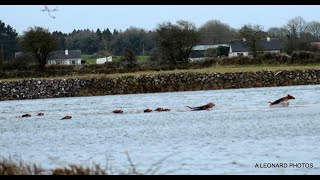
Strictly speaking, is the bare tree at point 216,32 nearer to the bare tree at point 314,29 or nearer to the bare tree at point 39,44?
the bare tree at point 314,29

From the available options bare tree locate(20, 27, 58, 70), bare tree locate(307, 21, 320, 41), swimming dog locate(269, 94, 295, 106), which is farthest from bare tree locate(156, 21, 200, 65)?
bare tree locate(307, 21, 320, 41)

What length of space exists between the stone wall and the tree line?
14.4m

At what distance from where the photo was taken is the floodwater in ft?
49.8

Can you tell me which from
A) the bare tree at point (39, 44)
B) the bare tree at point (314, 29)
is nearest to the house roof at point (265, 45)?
the bare tree at point (314, 29)

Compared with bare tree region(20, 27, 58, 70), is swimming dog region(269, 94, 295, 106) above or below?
below

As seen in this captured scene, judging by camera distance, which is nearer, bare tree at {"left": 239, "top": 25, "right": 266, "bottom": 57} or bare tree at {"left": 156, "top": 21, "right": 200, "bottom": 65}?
bare tree at {"left": 156, "top": 21, "right": 200, "bottom": 65}

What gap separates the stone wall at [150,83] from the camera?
53.1 metres

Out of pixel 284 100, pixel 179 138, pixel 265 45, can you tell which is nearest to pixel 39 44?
pixel 284 100

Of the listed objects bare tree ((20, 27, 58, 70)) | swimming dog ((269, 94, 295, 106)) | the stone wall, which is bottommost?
the stone wall

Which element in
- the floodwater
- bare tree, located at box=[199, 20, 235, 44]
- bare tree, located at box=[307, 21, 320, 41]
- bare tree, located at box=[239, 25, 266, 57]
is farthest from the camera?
bare tree, located at box=[199, 20, 235, 44]

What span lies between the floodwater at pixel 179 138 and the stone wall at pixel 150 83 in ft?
54.6

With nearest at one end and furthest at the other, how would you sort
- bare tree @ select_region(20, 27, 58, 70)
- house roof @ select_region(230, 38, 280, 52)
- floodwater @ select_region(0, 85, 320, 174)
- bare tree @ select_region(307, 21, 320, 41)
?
floodwater @ select_region(0, 85, 320, 174) → bare tree @ select_region(20, 27, 58, 70) → house roof @ select_region(230, 38, 280, 52) → bare tree @ select_region(307, 21, 320, 41)

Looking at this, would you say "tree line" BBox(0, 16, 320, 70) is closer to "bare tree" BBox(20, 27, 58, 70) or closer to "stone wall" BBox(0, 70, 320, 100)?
"bare tree" BBox(20, 27, 58, 70)

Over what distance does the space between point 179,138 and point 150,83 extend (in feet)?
109
